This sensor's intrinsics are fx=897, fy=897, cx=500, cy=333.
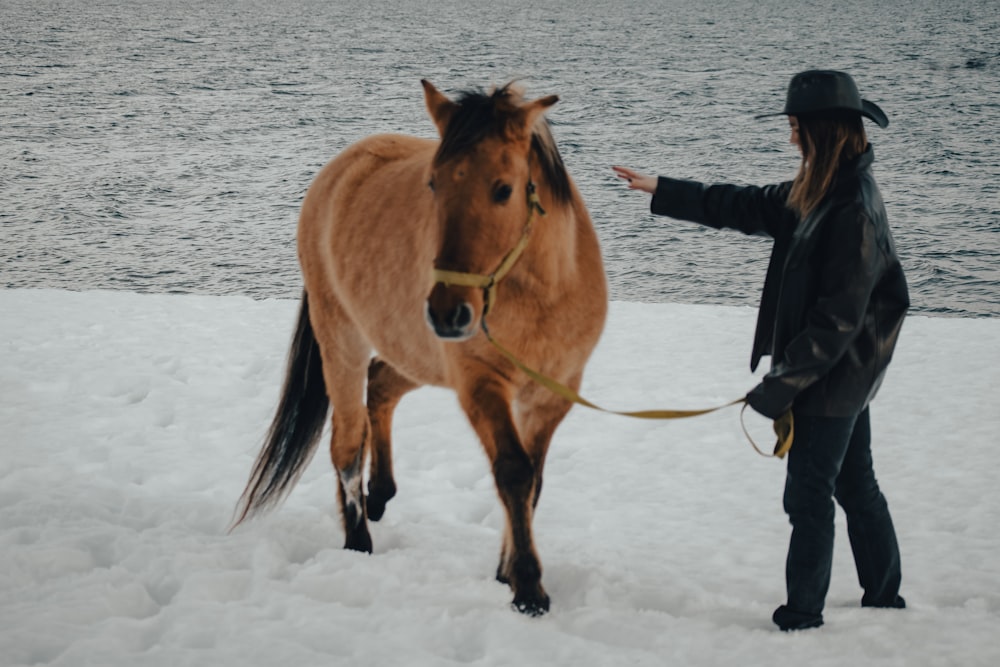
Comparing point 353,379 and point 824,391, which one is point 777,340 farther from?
point 353,379

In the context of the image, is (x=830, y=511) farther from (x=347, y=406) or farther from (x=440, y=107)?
(x=347, y=406)

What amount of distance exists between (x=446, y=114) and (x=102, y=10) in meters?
87.8


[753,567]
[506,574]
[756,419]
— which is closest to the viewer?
[506,574]

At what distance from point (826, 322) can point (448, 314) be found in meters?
1.18

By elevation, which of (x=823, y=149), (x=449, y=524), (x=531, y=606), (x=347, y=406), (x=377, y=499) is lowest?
(x=449, y=524)

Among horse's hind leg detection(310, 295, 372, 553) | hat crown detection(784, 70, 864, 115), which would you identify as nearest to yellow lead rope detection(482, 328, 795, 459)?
hat crown detection(784, 70, 864, 115)

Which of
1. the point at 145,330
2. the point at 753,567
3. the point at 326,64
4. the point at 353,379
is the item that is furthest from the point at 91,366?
the point at 326,64

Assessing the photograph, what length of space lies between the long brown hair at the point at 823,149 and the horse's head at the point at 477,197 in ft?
2.75

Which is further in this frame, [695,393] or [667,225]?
[667,225]

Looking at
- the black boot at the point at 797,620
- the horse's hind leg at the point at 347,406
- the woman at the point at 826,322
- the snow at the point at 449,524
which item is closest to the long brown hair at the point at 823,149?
the woman at the point at 826,322

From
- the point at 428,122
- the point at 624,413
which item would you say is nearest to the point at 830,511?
the point at 624,413

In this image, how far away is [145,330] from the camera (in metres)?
7.43

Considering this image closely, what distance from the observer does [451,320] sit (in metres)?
2.58

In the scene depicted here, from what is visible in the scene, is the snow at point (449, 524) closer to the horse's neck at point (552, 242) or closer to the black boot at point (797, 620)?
the black boot at point (797, 620)
